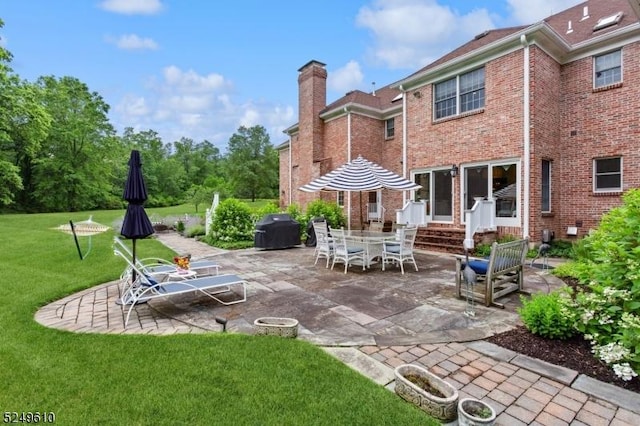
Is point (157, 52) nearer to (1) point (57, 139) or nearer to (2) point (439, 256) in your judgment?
(2) point (439, 256)

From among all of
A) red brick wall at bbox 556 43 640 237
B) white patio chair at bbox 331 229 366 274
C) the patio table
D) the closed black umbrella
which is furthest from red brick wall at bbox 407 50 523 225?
the closed black umbrella

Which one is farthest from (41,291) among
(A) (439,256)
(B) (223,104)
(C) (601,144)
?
(B) (223,104)

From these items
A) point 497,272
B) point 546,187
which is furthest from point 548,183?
point 497,272

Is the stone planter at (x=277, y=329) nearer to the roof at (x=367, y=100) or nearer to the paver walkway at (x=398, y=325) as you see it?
the paver walkway at (x=398, y=325)

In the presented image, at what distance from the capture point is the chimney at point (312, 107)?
16.4 meters

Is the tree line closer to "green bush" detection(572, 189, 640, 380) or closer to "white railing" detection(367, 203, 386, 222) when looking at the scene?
"white railing" detection(367, 203, 386, 222)

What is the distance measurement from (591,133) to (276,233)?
1029 centimetres

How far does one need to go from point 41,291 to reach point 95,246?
18.1ft

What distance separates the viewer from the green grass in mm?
2260

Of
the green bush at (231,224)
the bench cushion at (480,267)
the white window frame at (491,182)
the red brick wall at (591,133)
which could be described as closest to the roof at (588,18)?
the red brick wall at (591,133)

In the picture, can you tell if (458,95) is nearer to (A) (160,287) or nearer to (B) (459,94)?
(B) (459,94)

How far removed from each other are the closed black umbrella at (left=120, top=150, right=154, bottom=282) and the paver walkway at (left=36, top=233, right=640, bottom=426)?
1127 mm

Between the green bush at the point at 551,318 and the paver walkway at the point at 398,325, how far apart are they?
15.2 inches

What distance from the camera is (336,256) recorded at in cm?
730
